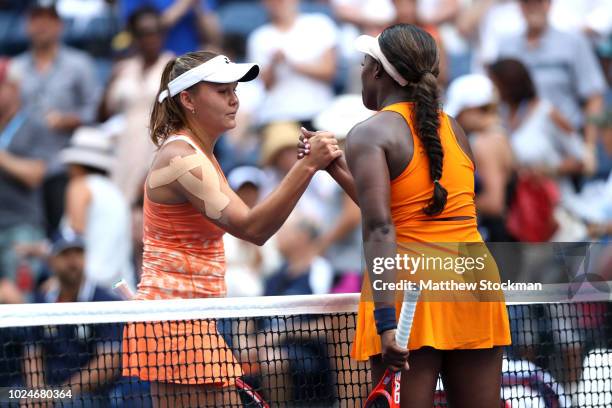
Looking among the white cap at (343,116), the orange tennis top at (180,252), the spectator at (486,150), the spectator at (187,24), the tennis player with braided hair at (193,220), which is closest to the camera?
the tennis player with braided hair at (193,220)

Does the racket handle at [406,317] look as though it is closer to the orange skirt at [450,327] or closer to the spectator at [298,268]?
the orange skirt at [450,327]

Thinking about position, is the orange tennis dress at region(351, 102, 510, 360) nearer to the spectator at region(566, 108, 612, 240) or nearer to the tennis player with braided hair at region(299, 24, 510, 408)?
the tennis player with braided hair at region(299, 24, 510, 408)

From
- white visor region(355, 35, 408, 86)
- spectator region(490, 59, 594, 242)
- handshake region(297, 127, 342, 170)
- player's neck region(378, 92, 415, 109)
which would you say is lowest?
handshake region(297, 127, 342, 170)

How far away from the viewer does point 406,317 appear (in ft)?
12.4

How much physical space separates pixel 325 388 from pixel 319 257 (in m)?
2.46

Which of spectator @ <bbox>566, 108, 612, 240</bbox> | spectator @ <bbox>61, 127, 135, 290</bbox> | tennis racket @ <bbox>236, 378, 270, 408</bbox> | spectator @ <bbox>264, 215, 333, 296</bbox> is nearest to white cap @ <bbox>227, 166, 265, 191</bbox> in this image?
spectator @ <bbox>264, 215, 333, 296</bbox>

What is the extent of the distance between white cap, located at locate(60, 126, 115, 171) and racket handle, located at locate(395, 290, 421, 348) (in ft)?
17.3

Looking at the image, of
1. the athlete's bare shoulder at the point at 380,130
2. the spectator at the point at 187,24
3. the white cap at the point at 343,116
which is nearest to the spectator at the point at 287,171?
the white cap at the point at 343,116

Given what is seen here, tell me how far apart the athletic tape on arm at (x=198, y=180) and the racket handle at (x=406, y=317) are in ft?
2.66

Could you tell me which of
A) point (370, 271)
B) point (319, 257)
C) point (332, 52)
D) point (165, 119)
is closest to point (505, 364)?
point (370, 271)

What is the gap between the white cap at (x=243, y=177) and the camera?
7738mm

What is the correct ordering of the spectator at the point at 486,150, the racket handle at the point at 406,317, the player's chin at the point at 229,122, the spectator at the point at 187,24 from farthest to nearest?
the spectator at the point at 187,24 → the spectator at the point at 486,150 → the player's chin at the point at 229,122 → the racket handle at the point at 406,317

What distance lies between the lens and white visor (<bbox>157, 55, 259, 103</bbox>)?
4367 mm

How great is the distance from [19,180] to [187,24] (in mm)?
1974
